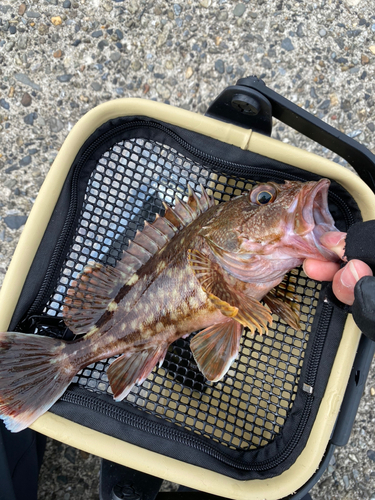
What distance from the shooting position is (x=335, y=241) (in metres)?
1.21

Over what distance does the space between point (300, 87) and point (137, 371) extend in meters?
1.81

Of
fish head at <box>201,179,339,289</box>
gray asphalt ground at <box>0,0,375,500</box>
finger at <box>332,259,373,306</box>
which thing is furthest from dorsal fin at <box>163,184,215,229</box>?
gray asphalt ground at <box>0,0,375,500</box>

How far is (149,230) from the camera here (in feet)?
5.19

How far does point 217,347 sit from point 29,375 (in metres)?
0.75

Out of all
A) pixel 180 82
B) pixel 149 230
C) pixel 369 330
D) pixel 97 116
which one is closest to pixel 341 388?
pixel 369 330

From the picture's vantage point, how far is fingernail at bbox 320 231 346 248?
121 cm

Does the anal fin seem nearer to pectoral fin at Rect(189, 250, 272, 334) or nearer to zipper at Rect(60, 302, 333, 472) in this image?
zipper at Rect(60, 302, 333, 472)

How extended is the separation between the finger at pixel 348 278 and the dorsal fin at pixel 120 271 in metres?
0.60

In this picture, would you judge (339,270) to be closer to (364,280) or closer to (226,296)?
(364,280)

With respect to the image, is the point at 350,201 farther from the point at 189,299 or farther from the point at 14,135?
the point at 14,135

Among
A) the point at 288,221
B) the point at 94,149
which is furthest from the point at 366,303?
the point at 94,149

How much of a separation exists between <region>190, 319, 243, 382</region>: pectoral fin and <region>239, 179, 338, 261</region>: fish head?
35cm

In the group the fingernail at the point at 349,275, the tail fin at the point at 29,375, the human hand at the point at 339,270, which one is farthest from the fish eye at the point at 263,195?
the tail fin at the point at 29,375

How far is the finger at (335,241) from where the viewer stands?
1.21 m
